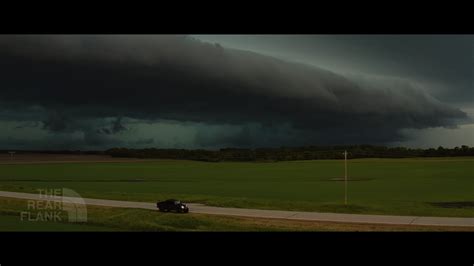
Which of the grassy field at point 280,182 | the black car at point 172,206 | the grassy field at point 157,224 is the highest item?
the grassy field at point 280,182

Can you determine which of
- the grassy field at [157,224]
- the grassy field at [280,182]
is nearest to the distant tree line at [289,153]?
the grassy field at [280,182]

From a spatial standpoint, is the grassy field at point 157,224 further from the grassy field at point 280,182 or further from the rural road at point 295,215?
the grassy field at point 280,182

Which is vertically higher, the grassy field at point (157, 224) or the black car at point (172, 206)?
the black car at point (172, 206)

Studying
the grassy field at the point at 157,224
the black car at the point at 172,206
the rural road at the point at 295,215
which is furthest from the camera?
the black car at the point at 172,206

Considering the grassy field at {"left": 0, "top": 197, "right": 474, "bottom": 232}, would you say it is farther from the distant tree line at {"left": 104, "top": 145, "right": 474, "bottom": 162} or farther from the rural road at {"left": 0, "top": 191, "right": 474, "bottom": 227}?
the distant tree line at {"left": 104, "top": 145, "right": 474, "bottom": 162}

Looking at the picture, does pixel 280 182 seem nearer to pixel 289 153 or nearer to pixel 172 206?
pixel 289 153

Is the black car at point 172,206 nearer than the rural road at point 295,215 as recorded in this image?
No

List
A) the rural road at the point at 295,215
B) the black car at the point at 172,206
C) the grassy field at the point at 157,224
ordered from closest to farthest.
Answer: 1. the grassy field at the point at 157,224
2. the rural road at the point at 295,215
3. the black car at the point at 172,206

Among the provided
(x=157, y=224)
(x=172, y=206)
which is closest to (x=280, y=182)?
(x=172, y=206)
